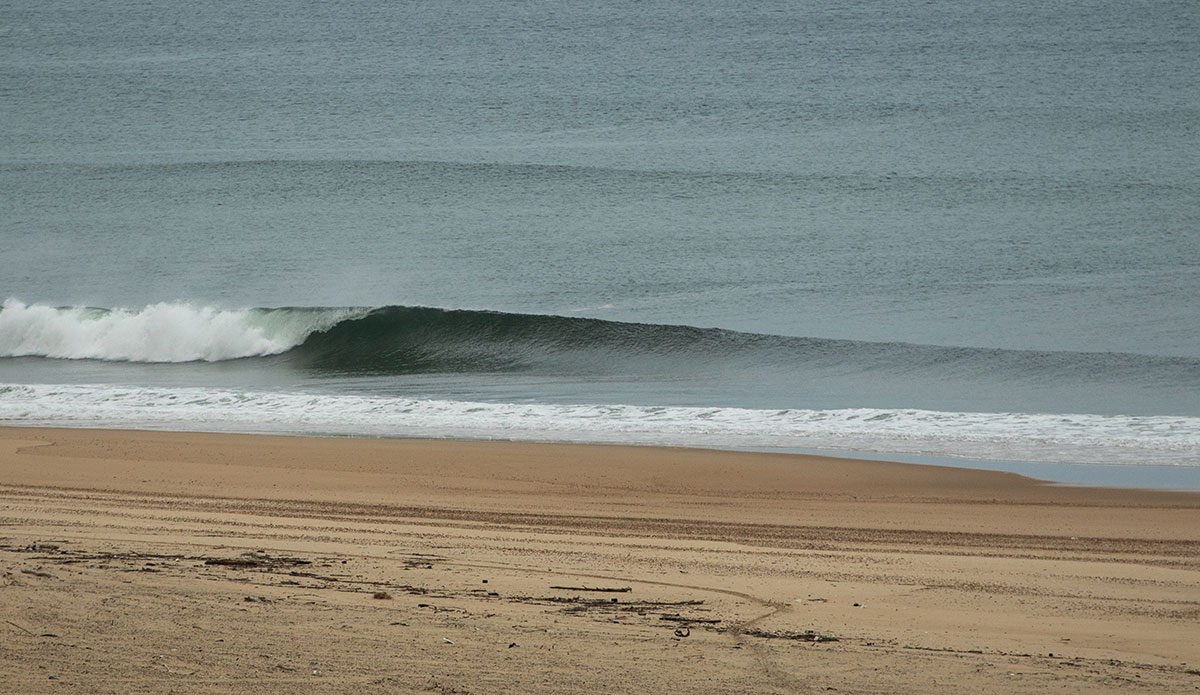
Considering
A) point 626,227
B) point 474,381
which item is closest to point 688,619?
point 474,381

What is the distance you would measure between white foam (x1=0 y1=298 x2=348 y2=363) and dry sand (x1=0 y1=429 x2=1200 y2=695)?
894 cm

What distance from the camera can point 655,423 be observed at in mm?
11445

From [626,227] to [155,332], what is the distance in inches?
447

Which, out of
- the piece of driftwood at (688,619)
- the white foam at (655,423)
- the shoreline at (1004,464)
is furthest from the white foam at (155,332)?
the piece of driftwood at (688,619)

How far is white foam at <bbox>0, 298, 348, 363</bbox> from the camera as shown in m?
17.7

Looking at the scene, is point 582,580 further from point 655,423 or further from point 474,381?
point 474,381

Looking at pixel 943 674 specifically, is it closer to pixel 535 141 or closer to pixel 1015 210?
pixel 1015 210

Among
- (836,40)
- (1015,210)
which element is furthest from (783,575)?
(836,40)

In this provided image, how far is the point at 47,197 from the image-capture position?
2956 cm

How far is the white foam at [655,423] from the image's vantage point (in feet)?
33.5

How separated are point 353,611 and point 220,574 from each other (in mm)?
935

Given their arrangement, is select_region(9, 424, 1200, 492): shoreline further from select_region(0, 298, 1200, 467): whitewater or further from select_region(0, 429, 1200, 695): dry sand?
select_region(0, 429, 1200, 695): dry sand

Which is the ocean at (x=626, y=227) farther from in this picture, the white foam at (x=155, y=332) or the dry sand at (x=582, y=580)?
the dry sand at (x=582, y=580)

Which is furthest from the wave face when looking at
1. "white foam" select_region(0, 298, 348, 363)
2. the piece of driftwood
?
the piece of driftwood
